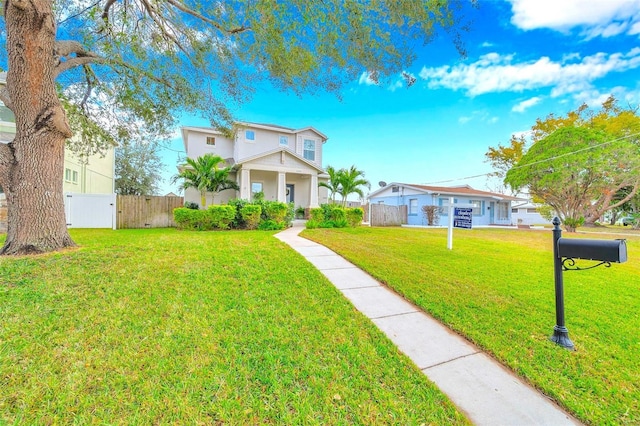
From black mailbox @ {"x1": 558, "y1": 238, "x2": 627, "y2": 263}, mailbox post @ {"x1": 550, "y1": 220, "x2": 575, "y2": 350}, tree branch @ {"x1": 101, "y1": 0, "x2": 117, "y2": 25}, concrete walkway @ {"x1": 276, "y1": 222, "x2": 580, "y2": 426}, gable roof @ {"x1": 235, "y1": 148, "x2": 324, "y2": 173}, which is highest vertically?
tree branch @ {"x1": 101, "y1": 0, "x2": 117, "y2": 25}

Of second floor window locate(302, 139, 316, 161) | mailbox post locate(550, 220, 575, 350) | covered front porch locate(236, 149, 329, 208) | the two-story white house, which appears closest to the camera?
mailbox post locate(550, 220, 575, 350)

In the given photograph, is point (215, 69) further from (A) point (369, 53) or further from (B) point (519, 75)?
(B) point (519, 75)

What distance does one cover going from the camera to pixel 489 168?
26.4m

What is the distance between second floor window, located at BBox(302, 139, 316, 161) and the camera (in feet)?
62.0

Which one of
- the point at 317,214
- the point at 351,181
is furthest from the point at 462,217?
the point at 351,181

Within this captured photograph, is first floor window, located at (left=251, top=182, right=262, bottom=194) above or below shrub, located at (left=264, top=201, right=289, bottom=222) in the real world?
above

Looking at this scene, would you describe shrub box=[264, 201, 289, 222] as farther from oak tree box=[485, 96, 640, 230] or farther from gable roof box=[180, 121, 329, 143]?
oak tree box=[485, 96, 640, 230]

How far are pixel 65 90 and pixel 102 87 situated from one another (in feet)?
3.45

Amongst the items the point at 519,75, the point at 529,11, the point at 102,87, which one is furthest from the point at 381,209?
the point at 102,87

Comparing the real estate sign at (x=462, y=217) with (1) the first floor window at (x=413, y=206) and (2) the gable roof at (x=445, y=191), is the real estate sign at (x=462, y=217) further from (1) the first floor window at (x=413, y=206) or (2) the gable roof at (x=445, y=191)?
(1) the first floor window at (x=413, y=206)

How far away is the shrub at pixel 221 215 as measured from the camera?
10820mm

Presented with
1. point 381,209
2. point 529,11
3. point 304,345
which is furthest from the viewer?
point 381,209

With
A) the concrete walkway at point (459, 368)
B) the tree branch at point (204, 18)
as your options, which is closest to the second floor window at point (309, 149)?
the tree branch at point (204, 18)

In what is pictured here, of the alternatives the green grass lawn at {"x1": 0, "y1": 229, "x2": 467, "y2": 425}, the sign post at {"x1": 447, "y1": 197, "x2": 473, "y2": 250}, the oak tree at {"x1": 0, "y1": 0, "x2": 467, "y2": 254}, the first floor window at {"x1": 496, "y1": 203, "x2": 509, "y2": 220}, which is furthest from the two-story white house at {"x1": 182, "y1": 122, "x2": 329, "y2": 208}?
the first floor window at {"x1": 496, "y1": 203, "x2": 509, "y2": 220}
